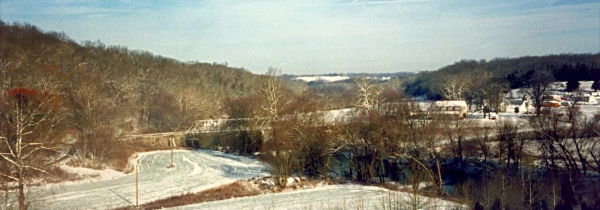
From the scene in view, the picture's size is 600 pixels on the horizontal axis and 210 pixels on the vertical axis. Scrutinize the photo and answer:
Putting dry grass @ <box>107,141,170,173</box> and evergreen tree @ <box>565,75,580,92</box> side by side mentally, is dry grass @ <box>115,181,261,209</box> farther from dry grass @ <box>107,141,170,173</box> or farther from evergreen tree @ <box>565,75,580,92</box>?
evergreen tree @ <box>565,75,580,92</box>

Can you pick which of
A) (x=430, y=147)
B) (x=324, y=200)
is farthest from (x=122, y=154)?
(x=430, y=147)

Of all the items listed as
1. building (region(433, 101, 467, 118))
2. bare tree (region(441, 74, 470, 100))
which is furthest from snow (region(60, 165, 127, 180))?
bare tree (region(441, 74, 470, 100))

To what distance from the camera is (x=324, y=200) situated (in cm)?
2288

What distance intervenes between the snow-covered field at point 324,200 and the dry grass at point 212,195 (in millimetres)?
940

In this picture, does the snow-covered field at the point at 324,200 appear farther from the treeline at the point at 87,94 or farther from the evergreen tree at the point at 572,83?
the evergreen tree at the point at 572,83

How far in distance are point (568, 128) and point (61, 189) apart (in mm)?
30812

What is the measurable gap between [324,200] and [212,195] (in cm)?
674

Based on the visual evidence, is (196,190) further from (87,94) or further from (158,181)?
(87,94)

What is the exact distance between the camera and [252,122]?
44688 mm

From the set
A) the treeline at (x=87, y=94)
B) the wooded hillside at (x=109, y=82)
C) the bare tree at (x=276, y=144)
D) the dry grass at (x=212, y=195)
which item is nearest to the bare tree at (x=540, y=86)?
the bare tree at (x=276, y=144)

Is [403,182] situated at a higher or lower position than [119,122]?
lower

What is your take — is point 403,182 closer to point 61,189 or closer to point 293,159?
point 293,159

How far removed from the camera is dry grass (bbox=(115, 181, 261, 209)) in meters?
22.6

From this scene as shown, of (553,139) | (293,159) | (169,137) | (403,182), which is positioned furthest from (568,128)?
(169,137)
